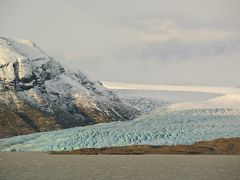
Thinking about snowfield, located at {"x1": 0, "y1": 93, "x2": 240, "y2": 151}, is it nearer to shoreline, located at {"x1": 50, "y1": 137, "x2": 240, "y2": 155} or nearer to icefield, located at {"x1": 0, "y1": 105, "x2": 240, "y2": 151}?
icefield, located at {"x1": 0, "y1": 105, "x2": 240, "y2": 151}

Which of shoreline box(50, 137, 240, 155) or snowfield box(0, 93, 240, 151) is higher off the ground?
snowfield box(0, 93, 240, 151)

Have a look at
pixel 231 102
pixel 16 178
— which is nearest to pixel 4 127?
pixel 231 102

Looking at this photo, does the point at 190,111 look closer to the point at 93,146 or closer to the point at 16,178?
the point at 93,146

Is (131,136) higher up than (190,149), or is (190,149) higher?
(131,136)

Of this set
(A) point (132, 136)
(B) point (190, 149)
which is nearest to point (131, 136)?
(A) point (132, 136)

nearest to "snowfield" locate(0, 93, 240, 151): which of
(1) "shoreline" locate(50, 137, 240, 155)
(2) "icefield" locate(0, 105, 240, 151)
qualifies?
(2) "icefield" locate(0, 105, 240, 151)

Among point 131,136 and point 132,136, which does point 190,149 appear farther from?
point 131,136

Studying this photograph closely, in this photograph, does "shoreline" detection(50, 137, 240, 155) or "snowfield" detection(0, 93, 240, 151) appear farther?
"shoreline" detection(50, 137, 240, 155)

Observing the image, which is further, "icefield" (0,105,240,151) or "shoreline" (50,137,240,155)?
"shoreline" (50,137,240,155)

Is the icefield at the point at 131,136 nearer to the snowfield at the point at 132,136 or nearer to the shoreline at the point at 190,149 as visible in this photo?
the snowfield at the point at 132,136

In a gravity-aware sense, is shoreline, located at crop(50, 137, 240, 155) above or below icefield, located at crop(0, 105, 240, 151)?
below

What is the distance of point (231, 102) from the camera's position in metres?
157

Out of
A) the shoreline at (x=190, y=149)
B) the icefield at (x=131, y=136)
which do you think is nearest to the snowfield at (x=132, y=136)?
the icefield at (x=131, y=136)

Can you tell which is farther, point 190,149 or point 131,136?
point 190,149
